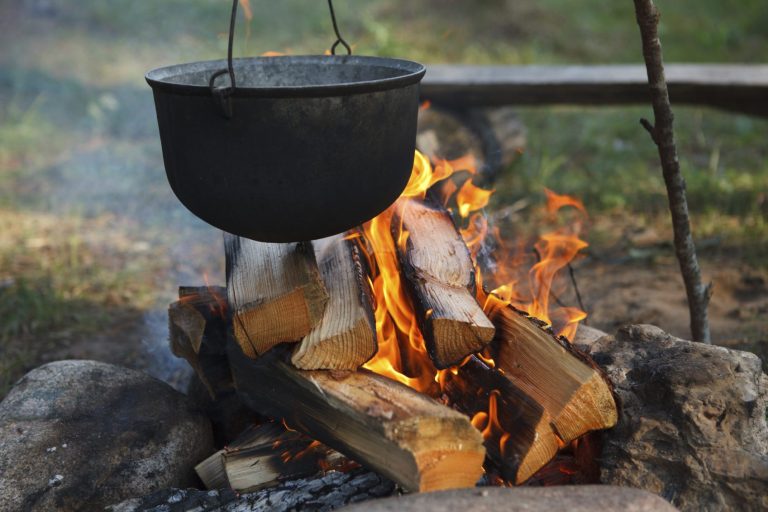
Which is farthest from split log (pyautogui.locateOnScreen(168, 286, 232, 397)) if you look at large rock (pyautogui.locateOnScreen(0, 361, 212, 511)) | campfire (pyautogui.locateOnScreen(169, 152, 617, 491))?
large rock (pyautogui.locateOnScreen(0, 361, 212, 511))

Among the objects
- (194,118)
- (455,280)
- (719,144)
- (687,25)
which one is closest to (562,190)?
(719,144)

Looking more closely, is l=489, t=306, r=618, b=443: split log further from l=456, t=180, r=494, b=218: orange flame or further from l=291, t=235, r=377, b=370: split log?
l=456, t=180, r=494, b=218: orange flame

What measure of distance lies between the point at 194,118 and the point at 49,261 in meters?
2.77

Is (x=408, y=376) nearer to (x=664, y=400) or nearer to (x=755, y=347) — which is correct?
(x=664, y=400)

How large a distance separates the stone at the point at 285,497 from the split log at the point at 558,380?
459 millimetres

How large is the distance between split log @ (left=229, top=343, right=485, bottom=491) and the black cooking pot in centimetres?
40

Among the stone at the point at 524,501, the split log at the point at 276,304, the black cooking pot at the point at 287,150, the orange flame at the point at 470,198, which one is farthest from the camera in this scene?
the orange flame at the point at 470,198

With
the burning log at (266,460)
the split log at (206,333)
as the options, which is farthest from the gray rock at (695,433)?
the split log at (206,333)

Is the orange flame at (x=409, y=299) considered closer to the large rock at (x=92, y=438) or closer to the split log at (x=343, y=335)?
the split log at (x=343, y=335)

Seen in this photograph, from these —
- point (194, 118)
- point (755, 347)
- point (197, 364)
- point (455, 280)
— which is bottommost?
point (755, 347)

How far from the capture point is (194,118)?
5.68 ft

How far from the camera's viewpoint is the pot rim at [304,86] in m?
1.63

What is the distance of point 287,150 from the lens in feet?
5.61

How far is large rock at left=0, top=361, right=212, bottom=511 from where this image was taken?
2.05 meters
